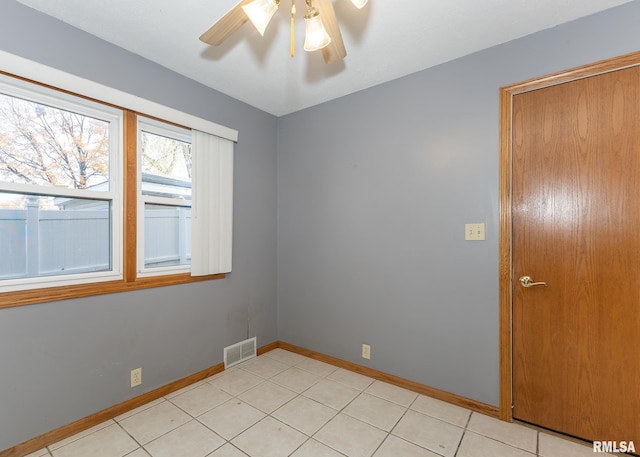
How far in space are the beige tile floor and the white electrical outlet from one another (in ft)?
0.58

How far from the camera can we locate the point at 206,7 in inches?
67.5

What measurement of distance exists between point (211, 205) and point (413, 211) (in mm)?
1708

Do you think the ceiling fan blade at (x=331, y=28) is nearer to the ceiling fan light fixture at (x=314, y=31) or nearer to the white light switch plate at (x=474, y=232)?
the ceiling fan light fixture at (x=314, y=31)

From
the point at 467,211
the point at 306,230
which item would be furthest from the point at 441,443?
the point at 306,230

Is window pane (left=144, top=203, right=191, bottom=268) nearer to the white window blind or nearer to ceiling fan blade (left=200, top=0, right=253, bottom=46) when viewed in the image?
the white window blind

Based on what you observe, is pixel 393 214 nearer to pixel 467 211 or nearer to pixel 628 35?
pixel 467 211

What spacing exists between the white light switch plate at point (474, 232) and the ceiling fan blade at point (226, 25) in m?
1.88

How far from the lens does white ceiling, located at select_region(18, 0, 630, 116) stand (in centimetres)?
171

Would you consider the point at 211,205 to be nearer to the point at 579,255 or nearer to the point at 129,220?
the point at 129,220

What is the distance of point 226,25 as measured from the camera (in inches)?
54.6

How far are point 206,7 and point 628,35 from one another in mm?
2389

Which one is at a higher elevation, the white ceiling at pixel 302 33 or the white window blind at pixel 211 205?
the white ceiling at pixel 302 33

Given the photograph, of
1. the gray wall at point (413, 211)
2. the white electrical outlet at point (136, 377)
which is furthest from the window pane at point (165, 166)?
the white electrical outlet at point (136, 377)

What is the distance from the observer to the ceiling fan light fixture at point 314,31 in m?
1.34
